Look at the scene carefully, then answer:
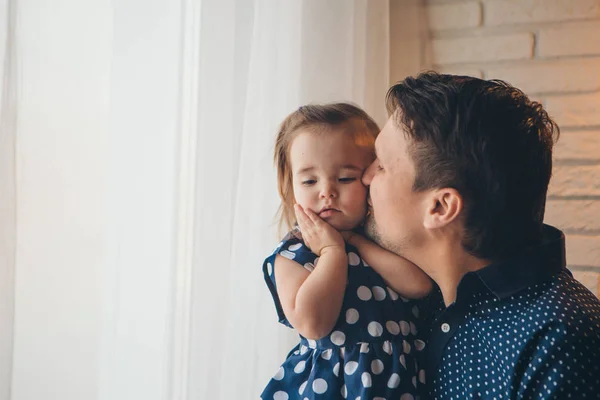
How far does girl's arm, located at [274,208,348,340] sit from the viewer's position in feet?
4.05

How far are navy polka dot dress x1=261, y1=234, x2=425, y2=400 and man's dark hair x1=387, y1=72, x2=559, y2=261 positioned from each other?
20 cm

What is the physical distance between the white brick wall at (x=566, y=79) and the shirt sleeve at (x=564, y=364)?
1378 millimetres

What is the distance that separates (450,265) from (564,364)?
282 millimetres

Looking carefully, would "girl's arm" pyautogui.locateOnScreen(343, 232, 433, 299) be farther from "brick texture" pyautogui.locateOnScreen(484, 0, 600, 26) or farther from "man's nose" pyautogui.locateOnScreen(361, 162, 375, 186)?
"brick texture" pyautogui.locateOnScreen(484, 0, 600, 26)

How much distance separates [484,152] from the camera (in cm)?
124

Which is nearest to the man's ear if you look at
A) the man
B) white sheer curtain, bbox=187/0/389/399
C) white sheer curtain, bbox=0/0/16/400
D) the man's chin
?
the man

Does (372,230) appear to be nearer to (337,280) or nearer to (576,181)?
(337,280)

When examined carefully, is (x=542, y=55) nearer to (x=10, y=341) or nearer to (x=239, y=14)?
(x=239, y=14)

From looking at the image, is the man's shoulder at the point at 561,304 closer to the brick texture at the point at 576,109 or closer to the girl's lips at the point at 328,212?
the girl's lips at the point at 328,212

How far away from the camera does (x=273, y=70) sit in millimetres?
1651

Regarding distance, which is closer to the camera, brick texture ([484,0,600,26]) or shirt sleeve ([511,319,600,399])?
shirt sleeve ([511,319,600,399])

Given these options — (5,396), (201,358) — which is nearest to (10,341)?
(5,396)

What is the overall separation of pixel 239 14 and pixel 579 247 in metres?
1.53

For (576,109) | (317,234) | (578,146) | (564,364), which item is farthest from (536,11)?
(564,364)
